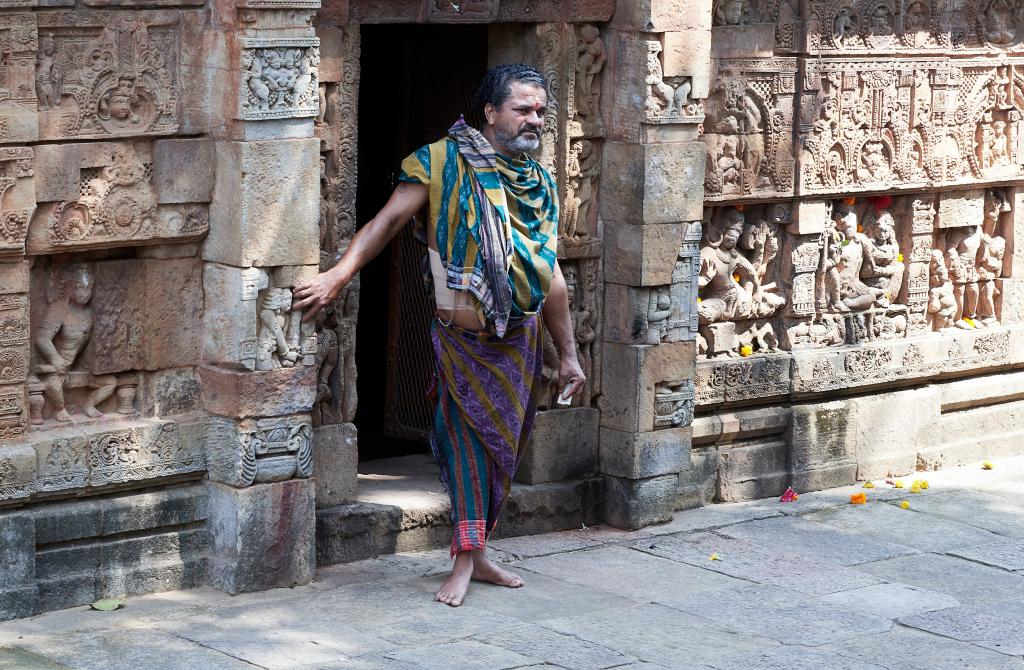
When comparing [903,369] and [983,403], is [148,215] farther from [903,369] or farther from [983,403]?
[983,403]

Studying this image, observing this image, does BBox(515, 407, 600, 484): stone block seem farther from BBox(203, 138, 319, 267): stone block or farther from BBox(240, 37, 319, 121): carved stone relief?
BBox(240, 37, 319, 121): carved stone relief

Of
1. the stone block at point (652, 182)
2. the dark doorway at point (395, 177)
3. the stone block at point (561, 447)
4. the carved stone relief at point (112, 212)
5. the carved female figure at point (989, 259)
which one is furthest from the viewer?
the carved female figure at point (989, 259)

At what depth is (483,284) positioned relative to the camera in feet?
21.6

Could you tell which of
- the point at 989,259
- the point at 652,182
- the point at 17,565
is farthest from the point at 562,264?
the point at 989,259

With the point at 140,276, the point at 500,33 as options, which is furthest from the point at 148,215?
the point at 500,33

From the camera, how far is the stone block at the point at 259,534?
6.59 metres

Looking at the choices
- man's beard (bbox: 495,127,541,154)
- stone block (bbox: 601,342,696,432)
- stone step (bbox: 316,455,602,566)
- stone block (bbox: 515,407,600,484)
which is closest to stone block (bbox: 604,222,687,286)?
stone block (bbox: 601,342,696,432)

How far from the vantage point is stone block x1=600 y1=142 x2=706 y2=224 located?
7.68m

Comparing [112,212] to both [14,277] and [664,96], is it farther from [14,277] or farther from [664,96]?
[664,96]

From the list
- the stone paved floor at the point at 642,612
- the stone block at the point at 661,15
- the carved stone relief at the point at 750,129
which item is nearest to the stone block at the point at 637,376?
the stone paved floor at the point at 642,612

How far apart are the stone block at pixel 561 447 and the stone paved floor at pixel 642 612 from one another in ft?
0.92

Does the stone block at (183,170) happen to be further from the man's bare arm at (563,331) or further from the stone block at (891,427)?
the stone block at (891,427)

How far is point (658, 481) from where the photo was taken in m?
7.93

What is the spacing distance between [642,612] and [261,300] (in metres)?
1.82
